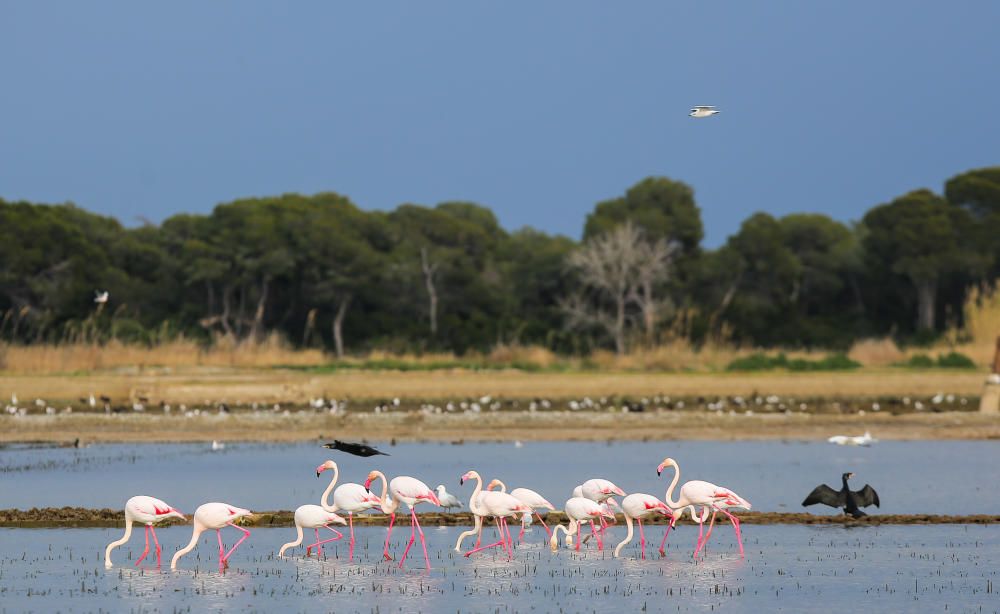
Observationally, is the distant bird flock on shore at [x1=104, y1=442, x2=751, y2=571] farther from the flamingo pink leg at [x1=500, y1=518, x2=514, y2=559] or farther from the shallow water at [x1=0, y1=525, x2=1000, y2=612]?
the shallow water at [x1=0, y1=525, x2=1000, y2=612]

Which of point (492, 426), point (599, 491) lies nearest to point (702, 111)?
point (599, 491)

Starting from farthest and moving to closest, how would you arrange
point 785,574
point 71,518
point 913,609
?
point 71,518, point 785,574, point 913,609

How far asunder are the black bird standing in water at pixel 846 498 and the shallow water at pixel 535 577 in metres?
0.53

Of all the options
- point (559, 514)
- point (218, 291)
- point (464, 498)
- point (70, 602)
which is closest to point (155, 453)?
point (464, 498)

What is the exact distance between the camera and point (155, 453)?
26.5 m

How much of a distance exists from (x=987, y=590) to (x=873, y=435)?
52.0 feet

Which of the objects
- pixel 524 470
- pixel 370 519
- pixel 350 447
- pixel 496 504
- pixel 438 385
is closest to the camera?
pixel 496 504

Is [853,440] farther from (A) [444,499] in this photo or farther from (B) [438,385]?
(B) [438,385]

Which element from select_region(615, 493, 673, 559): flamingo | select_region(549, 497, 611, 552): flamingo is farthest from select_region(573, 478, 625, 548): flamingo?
select_region(615, 493, 673, 559): flamingo

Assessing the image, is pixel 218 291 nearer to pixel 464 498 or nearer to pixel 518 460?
pixel 518 460

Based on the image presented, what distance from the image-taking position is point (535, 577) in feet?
44.5

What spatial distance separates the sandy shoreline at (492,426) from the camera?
28.3 metres

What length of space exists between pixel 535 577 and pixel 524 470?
29.6ft

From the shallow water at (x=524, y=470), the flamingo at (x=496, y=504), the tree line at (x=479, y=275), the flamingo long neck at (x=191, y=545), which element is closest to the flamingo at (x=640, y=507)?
the flamingo at (x=496, y=504)
